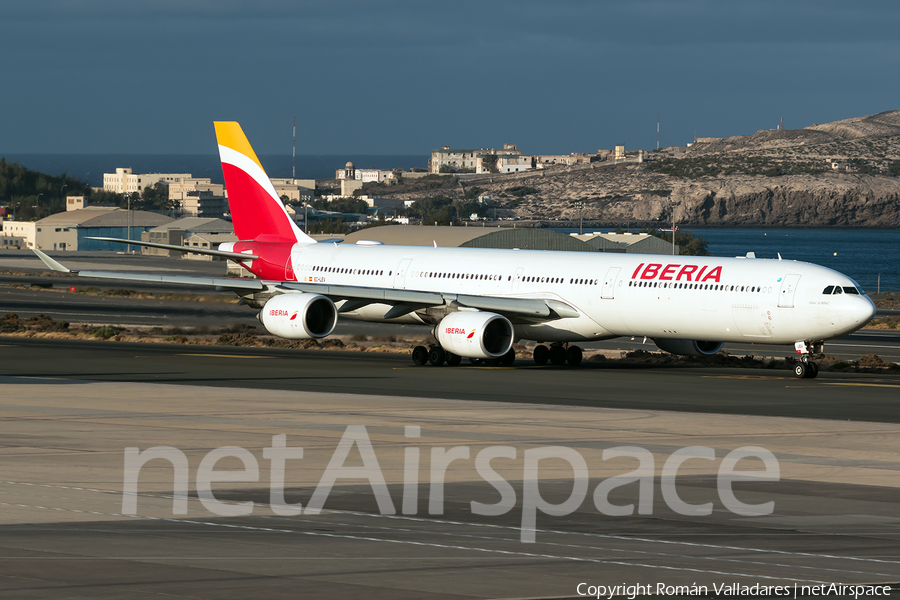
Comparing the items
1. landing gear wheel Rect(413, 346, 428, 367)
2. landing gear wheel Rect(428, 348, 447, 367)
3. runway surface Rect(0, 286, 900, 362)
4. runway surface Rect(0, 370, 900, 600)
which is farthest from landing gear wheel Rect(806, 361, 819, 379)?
landing gear wheel Rect(413, 346, 428, 367)

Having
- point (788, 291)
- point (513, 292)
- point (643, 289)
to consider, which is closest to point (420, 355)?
point (513, 292)

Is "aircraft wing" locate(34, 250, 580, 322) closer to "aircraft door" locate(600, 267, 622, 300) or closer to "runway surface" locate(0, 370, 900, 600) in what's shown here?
"aircraft door" locate(600, 267, 622, 300)

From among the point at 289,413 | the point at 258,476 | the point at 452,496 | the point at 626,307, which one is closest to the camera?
the point at 452,496

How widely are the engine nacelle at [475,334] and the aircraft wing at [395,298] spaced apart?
75 cm

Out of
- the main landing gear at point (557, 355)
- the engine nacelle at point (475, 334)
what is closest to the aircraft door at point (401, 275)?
the engine nacelle at point (475, 334)

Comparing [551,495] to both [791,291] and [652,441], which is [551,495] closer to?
[652,441]

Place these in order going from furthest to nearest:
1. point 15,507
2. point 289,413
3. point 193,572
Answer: point 289,413 < point 15,507 < point 193,572

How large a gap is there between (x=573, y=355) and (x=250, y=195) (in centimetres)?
1553

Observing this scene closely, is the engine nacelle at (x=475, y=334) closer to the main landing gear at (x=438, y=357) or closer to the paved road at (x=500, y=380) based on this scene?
the paved road at (x=500, y=380)

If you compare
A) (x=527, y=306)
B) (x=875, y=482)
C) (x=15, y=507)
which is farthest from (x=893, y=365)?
(x=15, y=507)

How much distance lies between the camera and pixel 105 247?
184250mm

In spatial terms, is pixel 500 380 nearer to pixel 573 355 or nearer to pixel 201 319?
pixel 573 355

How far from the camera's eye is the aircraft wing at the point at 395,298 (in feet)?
135

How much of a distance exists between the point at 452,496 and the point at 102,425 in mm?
10896
